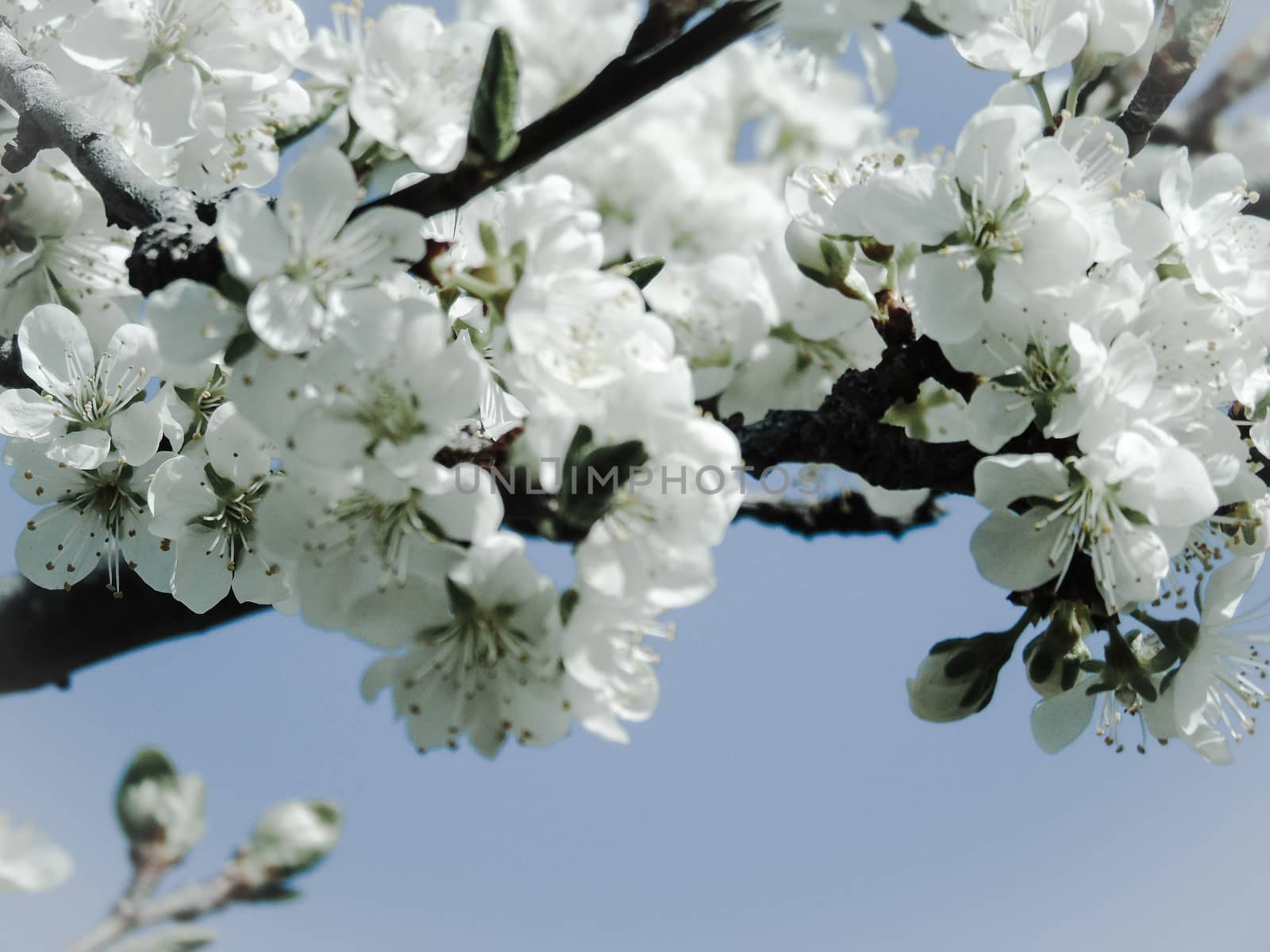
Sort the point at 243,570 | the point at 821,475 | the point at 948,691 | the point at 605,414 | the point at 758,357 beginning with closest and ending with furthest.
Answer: the point at 605,414 → the point at 243,570 → the point at 948,691 → the point at 758,357 → the point at 821,475

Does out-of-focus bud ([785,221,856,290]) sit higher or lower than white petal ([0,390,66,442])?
higher

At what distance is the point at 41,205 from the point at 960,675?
138cm

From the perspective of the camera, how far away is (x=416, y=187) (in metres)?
1.02

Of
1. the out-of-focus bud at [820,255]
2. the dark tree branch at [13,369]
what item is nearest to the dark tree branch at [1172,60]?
the out-of-focus bud at [820,255]

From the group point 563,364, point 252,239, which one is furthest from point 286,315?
point 563,364

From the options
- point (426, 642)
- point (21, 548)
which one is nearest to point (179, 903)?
point (21, 548)

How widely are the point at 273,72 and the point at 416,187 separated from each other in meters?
0.56

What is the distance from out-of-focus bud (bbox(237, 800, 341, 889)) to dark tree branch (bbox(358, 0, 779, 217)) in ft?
2.94

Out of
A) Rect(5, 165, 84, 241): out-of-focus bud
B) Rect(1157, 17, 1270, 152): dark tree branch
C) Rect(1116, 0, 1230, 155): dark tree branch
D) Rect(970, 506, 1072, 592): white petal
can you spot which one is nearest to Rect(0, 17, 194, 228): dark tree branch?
Rect(5, 165, 84, 241): out-of-focus bud

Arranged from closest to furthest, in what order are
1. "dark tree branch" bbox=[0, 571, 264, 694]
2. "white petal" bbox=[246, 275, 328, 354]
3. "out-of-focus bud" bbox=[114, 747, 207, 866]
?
"white petal" bbox=[246, 275, 328, 354]
"out-of-focus bud" bbox=[114, 747, 207, 866]
"dark tree branch" bbox=[0, 571, 264, 694]

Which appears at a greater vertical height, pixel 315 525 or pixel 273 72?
pixel 273 72

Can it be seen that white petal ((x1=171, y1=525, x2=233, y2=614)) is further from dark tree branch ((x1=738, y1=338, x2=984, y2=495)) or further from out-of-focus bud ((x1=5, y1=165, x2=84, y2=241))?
dark tree branch ((x1=738, y1=338, x2=984, y2=495))

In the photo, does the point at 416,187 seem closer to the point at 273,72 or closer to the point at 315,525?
the point at 315,525

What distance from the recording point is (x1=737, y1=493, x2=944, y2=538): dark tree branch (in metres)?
2.01
